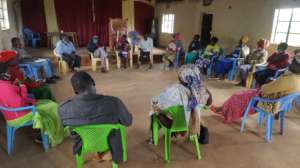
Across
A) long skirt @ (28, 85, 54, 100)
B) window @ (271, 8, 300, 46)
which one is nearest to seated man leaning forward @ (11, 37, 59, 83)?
long skirt @ (28, 85, 54, 100)

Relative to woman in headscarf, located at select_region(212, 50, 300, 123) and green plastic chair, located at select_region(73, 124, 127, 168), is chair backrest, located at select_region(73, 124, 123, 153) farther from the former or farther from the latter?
woman in headscarf, located at select_region(212, 50, 300, 123)

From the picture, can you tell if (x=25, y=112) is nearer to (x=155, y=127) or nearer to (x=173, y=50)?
(x=155, y=127)

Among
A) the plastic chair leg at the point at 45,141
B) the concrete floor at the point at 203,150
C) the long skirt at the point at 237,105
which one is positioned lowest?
the concrete floor at the point at 203,150

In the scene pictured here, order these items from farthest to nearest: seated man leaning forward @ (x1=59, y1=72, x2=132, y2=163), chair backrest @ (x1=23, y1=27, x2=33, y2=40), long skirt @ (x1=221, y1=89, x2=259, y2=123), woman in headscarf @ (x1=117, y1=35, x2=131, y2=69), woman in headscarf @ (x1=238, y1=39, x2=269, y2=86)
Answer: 1. chair backrest @ (x1=23, y1=27, x2=33, y2=40)
2. woman in headscarf @ (x1=117, y1=35, x2=131, y2=69)
3. woman in headscarf @ (x1=238, y1=39, x2=269, y2=86)
4. long skirt @ (x1=221, y1=89, x2=259, y2=123)
5. seated man leaning forward @ (x1=59, y1=72, x2=132, y2=163)

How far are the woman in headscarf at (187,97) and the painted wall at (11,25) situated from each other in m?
4.66

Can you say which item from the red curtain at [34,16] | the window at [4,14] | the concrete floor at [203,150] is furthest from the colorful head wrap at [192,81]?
the red curtain at [34,16]

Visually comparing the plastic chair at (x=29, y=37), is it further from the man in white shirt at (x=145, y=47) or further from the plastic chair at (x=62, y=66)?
the man in white shirt at (x=145, y=47)

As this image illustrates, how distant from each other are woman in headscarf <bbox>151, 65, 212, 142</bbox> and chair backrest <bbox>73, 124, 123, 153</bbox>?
556mm

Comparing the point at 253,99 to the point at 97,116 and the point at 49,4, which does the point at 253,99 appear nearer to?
the point at 97,116

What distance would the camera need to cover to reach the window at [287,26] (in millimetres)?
4973

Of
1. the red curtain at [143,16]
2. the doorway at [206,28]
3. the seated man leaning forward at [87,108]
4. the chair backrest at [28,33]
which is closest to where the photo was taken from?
the seated man leaning forward at [87,108]

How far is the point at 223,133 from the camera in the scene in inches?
105

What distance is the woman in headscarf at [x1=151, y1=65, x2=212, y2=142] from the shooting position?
1.93m

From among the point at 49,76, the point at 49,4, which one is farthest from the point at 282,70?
the point at 49,4
